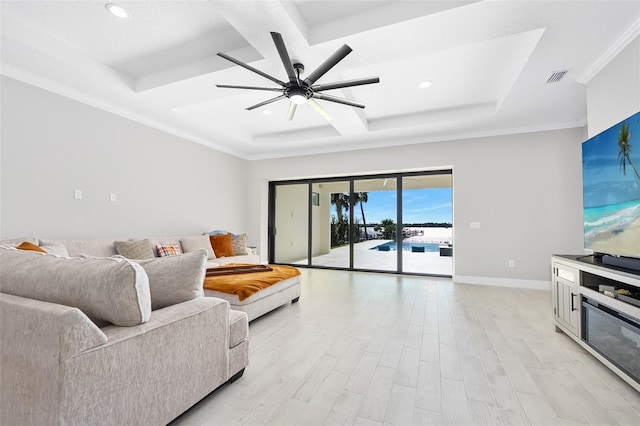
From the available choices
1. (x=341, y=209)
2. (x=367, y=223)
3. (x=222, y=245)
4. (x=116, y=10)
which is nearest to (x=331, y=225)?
(x=341, y=209)

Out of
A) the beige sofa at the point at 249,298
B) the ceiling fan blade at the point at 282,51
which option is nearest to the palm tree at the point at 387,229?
the beige sofa at the point at 249,298

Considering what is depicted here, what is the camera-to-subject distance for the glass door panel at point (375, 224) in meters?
5.75

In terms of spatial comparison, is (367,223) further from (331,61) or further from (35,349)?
(35,349)

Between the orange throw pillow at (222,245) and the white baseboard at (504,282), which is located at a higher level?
the orange throw pillow at (222,245)

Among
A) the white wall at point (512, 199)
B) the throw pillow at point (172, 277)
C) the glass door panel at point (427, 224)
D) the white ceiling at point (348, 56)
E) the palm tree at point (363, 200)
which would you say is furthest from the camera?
the palm tree at point (363, 200)

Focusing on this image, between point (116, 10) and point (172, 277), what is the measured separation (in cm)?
238

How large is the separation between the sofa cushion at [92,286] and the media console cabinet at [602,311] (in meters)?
2.80

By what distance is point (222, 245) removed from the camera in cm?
506

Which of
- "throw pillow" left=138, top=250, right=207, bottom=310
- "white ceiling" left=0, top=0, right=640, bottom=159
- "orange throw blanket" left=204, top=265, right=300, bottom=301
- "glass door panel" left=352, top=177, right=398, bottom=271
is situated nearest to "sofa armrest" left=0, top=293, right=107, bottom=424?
"throw pillow" left=138, top=250, right=207, bottom=310

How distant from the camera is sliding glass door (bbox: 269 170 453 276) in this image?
5.52m

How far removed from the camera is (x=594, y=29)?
222 centimetres

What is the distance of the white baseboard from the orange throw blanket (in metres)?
3.18

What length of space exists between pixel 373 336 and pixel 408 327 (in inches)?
17.8

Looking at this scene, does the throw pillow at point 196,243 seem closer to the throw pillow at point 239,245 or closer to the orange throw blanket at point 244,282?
the throw pillow at point 239,245
